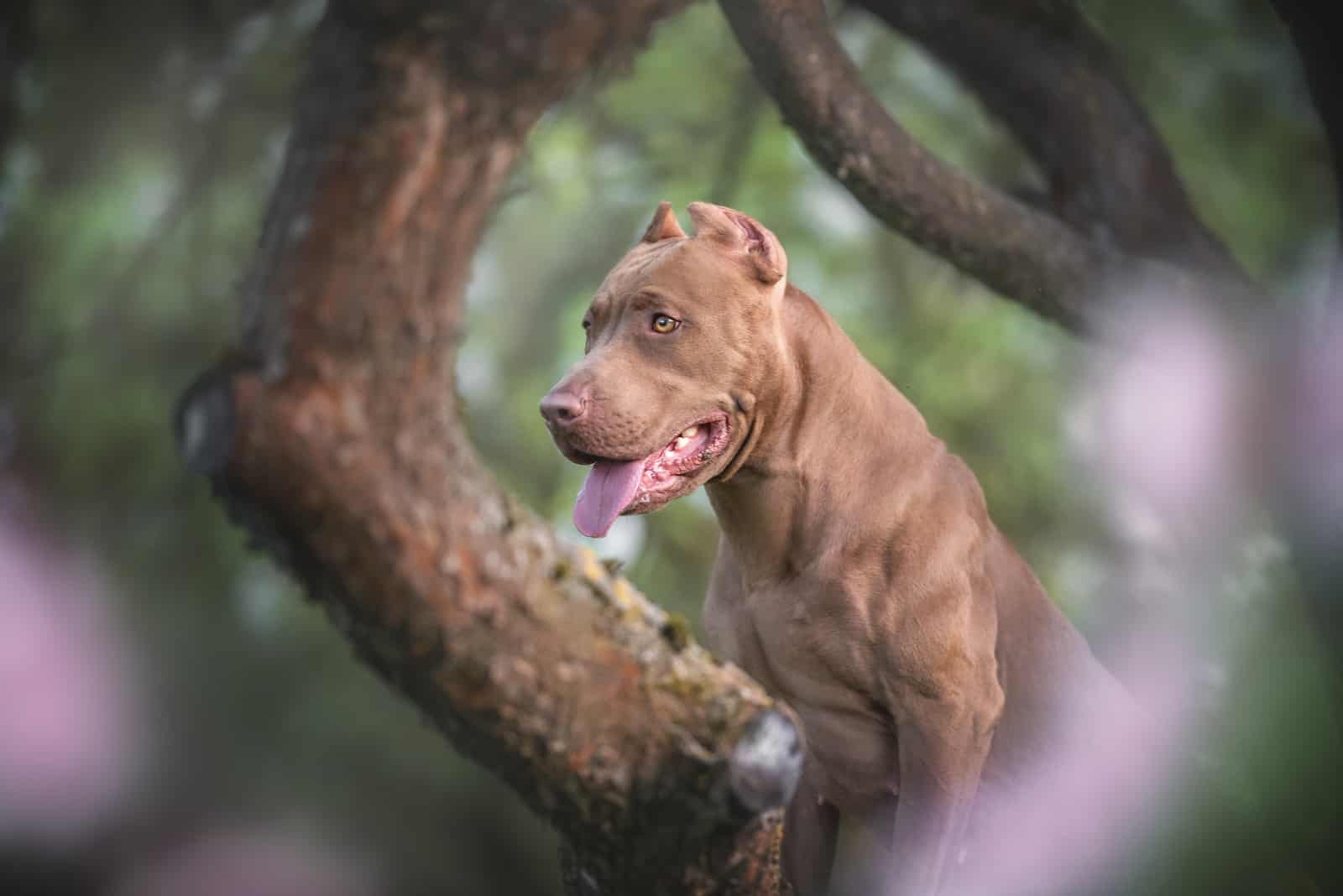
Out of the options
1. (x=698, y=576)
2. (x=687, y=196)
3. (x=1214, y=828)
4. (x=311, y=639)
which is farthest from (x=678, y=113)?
(x=1214, y=828)

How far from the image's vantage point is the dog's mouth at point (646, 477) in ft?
7.38

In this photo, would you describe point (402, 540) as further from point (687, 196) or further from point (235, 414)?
point (687, 196)

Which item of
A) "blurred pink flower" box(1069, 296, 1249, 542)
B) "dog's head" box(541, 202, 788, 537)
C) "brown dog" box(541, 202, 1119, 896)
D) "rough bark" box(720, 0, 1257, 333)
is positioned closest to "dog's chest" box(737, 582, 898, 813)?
"brown dog" box(541, 202, 1119, 896)

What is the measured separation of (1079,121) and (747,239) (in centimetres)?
192

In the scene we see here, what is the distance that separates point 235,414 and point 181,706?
60.6 inches

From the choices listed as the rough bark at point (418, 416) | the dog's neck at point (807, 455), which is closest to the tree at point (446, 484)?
the rough bark at point (418, 416)

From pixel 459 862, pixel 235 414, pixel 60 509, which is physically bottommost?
pixel 459 862

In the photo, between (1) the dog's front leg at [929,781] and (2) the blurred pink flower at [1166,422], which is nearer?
(1) the dog's front leg at [929,781]

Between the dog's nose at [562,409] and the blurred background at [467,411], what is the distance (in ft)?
1.91

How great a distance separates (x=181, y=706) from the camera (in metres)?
2.58

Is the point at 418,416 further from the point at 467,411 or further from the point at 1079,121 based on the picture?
the point at 1079,121

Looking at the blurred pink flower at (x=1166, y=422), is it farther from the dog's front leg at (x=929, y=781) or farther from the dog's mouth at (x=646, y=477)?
the dog's mouth at (x=646, y=477)

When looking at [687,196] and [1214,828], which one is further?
[687,196]

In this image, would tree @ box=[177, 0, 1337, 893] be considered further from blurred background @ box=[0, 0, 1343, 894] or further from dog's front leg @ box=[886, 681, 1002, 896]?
blurred background @ box=[0, 0, 1343, 894]
